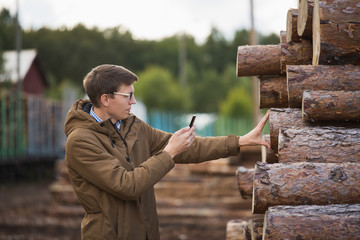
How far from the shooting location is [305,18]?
3.88m

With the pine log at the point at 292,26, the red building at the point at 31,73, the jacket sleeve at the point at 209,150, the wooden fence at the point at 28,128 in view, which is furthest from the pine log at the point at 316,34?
the red building at the point at 31,73

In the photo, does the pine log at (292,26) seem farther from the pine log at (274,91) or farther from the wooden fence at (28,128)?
the wooden fence at (28,128)

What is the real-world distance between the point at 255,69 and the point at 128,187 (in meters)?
1.60

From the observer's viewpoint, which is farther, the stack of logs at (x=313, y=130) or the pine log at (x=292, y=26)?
the pine log at (x=292, y=26)

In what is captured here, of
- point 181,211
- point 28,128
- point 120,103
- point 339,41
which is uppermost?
point 339,41

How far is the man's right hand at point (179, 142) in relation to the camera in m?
3.42

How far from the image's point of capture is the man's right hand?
11.2ft

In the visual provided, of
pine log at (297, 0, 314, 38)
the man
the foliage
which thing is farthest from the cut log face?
the foliage

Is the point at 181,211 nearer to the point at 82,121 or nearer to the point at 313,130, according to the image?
the point at 313,130

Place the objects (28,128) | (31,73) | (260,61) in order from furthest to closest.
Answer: (31,73)
(28,128)
(260,61)

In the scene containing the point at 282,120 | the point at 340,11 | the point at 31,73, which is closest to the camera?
the point at 340,11

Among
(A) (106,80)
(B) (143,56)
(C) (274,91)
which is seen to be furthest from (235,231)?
(B) (143,56)

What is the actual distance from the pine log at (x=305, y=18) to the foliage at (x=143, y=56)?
38.7 metres

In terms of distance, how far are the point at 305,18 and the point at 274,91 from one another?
2.14ft
